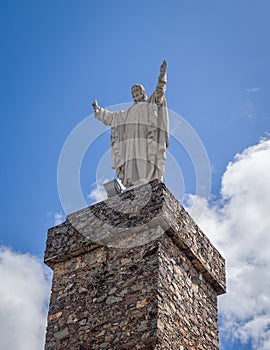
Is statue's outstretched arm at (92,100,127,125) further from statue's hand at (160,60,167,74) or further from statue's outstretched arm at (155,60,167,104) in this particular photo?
statue's hand at (160,60,167,74)

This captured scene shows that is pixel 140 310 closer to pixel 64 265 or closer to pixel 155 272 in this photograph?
pixel 155 272

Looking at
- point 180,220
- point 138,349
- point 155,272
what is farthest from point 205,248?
point 138,349

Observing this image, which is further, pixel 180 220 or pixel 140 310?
pixel 180 220

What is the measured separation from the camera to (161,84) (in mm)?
12984

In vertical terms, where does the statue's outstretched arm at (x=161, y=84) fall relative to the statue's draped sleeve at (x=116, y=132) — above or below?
above

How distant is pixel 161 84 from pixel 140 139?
89 centimetres

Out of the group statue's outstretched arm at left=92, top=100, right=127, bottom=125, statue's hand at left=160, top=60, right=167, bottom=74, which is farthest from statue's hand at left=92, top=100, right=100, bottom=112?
statue's hand at left=160, top=60, right=167, bottom=74

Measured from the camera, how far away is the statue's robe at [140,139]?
1266 cm

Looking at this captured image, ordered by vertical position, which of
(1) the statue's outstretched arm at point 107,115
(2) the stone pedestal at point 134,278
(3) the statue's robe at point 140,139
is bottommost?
(2) the stone pedestal at point 134,278

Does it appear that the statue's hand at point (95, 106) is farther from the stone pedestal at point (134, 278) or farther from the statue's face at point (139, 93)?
the stone pedestal at point (134, 278)

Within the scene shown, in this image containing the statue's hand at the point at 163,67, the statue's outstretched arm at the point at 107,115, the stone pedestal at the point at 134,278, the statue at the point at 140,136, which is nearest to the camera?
the stone pedestal at the point at 134,278

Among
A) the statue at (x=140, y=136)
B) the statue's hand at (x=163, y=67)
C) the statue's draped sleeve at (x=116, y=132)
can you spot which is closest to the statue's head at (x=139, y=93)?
the statue at (x=140, y=136)

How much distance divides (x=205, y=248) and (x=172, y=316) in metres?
1.76

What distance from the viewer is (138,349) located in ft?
34.2
